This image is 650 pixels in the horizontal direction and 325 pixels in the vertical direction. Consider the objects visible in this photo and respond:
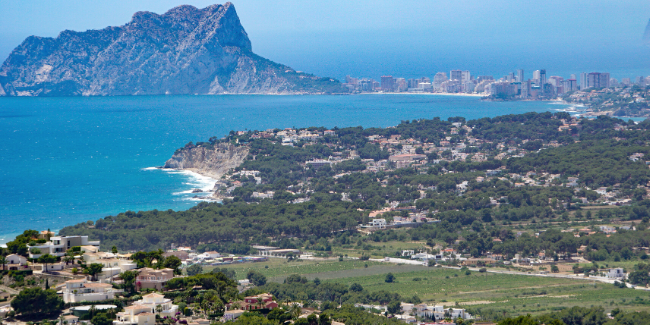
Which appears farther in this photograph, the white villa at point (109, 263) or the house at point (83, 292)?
the white villa at point (109, 263)

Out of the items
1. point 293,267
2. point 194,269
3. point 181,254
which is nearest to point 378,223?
point 293,267

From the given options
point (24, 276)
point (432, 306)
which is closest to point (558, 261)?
point (432, 306)

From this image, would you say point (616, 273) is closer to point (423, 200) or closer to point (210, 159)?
point (423, 200)

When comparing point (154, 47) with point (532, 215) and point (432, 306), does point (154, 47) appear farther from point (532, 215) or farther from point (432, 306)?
point (432, 306)

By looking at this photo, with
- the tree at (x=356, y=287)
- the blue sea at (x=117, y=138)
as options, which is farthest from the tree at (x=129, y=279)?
the blue sea at (x=117, y=138)

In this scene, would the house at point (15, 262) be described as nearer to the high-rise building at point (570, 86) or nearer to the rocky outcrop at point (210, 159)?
the rocky outcrop at point (210, 159)

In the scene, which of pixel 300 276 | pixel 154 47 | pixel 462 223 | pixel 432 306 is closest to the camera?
pixel 432 306

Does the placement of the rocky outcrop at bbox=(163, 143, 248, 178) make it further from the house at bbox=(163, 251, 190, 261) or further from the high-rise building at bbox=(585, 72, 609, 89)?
the high-rise building at bbox=(585, 72, 609, 89)
